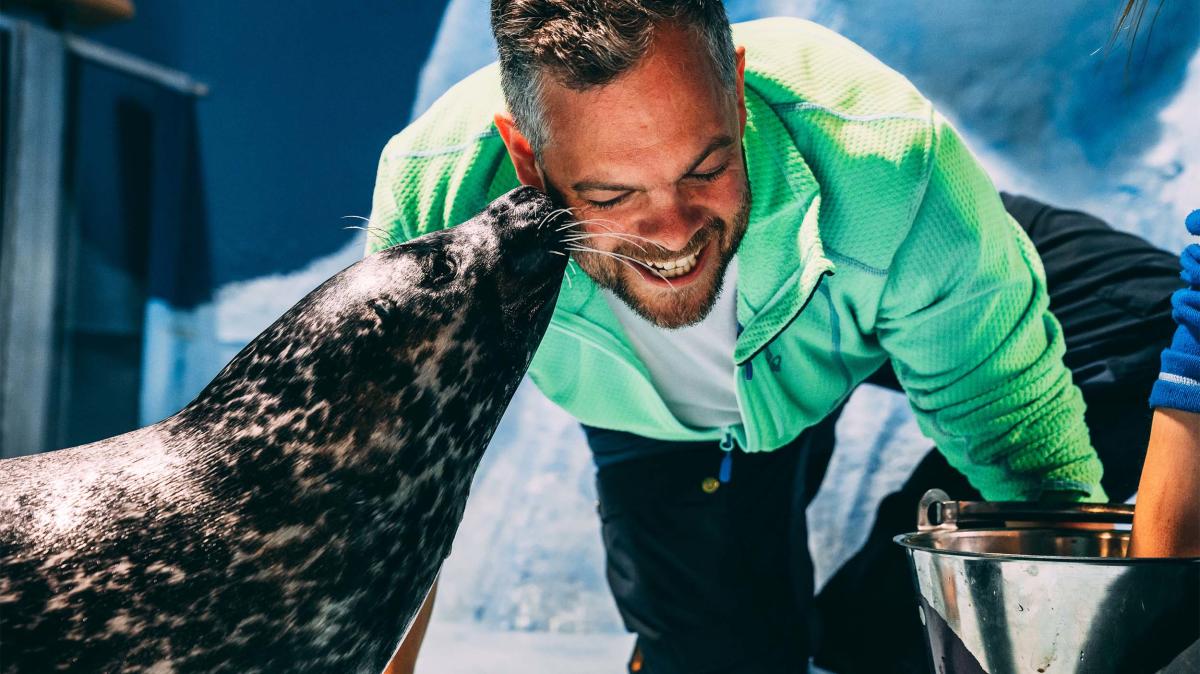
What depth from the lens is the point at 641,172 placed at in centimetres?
120

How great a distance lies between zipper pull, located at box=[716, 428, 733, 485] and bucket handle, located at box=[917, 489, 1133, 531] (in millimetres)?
565

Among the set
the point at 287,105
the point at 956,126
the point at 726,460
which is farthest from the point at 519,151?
the point at 287,105

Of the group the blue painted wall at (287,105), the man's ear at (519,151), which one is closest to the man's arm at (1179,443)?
the man's ear at (519,151)

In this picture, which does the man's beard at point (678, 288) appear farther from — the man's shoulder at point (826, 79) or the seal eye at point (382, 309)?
the seal eye at point (382, 309)

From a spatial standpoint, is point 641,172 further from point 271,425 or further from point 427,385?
point 271,425

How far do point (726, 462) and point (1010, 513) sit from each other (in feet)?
2.40

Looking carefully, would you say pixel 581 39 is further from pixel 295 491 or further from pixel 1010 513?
pixel 1010 513

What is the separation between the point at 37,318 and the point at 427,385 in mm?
3035

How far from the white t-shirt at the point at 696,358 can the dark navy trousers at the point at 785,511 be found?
8.8 inches

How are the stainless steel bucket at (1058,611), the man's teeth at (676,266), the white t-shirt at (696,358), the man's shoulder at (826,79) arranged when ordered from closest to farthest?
the stainless steel bucket at (1058,611) → the man's teeth at (676,266) → the man's shoulder at (826,79) → the white t-shirt at (696,358)

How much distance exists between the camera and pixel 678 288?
137 cm

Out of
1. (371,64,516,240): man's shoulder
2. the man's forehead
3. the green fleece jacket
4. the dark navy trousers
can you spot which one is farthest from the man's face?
the dark navy trousers

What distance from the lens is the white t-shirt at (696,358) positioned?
5.48 feet

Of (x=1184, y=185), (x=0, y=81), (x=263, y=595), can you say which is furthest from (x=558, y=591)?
(x=0, y=81)
